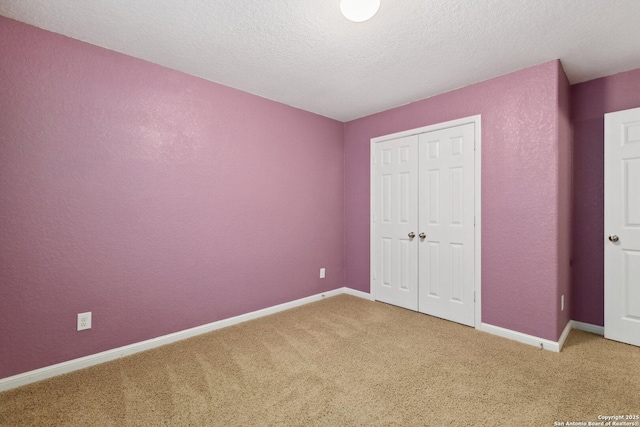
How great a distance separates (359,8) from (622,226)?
293 cm

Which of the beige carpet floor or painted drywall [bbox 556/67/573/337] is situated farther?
painted drywall [bbox 556/67/573/337]

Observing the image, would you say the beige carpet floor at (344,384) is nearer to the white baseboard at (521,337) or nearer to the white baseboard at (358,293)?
the white baseboard at (521,337)

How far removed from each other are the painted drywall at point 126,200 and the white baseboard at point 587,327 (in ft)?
9.82

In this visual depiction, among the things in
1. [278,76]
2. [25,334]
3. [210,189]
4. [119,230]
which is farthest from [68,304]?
[278,76]

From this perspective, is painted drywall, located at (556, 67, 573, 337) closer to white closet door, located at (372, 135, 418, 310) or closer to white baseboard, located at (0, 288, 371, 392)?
white closet door, located at (372, 135, 418, 310)

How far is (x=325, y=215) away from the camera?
4.01m

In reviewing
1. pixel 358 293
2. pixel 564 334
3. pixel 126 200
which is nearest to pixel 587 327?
pixel 564 334

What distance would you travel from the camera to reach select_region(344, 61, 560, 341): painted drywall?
8.21 ft

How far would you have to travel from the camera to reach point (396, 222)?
144 inches

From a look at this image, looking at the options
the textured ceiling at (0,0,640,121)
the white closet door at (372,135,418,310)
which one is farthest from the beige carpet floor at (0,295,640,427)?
the textured ceiling at (0,0,640,121)

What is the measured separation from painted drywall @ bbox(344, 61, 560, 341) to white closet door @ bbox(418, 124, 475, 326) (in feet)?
0.50

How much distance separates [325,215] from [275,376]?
228cm

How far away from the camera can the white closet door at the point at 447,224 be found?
9.87 ft

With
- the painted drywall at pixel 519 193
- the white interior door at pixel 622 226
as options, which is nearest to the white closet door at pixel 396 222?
the painted drywall at pixel 519 193
